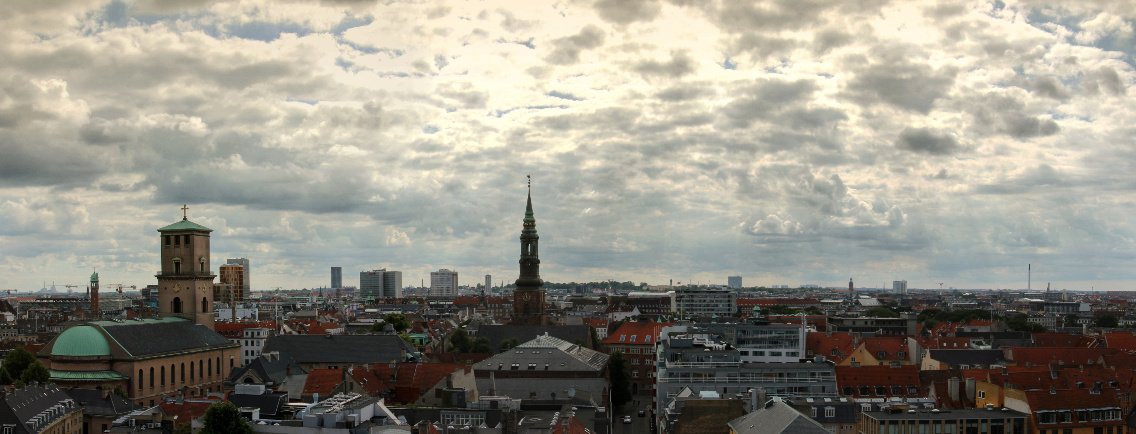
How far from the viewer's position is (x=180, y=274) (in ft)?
463

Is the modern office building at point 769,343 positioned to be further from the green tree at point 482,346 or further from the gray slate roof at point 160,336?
the gray slate roof at point 160,336

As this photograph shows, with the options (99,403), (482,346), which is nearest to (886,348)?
(482,346)

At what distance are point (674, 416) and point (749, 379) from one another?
15.0m

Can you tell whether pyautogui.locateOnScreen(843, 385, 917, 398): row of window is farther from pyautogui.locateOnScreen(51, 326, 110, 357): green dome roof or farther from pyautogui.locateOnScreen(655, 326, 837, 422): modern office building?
pyautogui.locateOnScreen(51, 326, 110, 357): green dome roof

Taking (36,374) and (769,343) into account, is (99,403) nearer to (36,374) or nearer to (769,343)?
(36,374)

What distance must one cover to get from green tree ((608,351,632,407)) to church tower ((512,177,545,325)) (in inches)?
2565

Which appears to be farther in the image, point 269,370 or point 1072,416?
point 269,370

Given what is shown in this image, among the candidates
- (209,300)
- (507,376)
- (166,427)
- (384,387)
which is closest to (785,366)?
(507,376)

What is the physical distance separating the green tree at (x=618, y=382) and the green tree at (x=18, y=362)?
5922cm

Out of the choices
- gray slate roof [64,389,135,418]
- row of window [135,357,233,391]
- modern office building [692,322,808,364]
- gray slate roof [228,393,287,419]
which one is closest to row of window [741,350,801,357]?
modern office building [692,322,808,364]

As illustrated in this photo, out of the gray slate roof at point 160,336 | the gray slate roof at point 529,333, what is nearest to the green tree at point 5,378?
the gray slate roof at point 160,336

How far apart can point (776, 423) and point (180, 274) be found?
97.0 meters

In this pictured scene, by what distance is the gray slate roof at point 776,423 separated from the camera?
62500 mm

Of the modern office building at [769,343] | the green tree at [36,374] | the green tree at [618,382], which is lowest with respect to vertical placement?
the green tree at [618,382]
